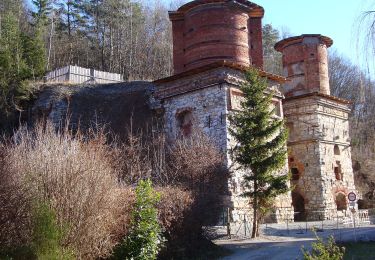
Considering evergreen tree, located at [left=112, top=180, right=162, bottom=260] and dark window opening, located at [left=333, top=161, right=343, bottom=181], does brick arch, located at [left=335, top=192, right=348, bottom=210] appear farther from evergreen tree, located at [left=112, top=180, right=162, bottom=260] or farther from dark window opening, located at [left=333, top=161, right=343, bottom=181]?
evergreen tree, located at [left=112, top=180, right=162, bottom=260]

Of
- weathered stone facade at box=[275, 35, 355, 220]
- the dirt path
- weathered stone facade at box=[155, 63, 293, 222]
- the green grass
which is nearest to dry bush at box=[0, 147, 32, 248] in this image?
the dirt path

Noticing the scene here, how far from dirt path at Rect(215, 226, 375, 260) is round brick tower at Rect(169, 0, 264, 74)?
8.81m

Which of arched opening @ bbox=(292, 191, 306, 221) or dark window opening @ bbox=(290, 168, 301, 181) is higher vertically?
dark window opening @ bbox=(290, 168, 301, 181)

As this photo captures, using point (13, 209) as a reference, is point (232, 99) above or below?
above

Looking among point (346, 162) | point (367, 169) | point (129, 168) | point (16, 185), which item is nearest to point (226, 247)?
point (129, 168)

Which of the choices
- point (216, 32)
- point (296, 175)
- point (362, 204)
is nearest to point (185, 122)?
point (216, 32)

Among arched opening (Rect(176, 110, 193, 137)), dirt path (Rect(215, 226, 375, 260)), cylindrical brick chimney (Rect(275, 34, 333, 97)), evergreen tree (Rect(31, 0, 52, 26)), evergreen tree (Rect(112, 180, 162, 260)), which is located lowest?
dirt path (Rect(215, 226, 375, 260))

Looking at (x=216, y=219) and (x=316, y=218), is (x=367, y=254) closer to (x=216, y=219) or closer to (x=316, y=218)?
(x=216, y=219)

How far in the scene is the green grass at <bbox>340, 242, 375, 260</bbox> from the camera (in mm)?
10541

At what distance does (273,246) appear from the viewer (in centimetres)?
1363

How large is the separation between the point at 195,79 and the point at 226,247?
8998 millimetres

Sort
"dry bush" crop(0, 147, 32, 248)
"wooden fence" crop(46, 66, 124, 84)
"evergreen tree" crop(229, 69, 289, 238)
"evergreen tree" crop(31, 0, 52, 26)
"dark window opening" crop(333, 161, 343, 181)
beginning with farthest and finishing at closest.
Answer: "evergreen tree" crop(31, 0, 52, 26) < "wooden fence" crop(46, 66, 124, 84) < "dark window opening" crop(333, 161, 343, 181) < "evergreen tree" crop(229, 69, 289, 238) < "dry bush" crop(0, 147, 32, 248)

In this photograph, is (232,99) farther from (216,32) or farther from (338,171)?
(338,171)

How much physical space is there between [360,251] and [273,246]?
9.23ft
